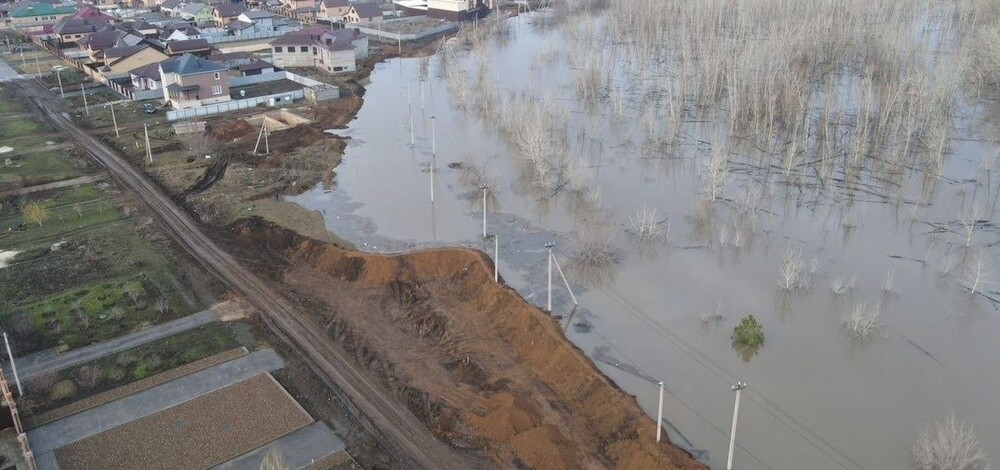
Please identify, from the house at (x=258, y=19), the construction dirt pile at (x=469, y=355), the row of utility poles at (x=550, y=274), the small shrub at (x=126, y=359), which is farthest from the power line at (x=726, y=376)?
the house at (x=258, y=19)

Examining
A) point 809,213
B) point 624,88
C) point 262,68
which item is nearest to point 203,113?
point 262,68

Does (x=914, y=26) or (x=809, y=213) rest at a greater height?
(x=914, y=26)

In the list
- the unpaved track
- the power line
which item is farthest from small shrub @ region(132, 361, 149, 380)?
the power line

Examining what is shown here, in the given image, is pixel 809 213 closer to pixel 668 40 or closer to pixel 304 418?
pixel 304 418

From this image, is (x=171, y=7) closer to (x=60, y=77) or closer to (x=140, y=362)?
(x=60, y=77)

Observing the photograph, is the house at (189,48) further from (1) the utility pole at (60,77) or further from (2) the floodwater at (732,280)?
(2) the floodwater at (732,280)

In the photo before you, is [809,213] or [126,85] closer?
[809,213]
